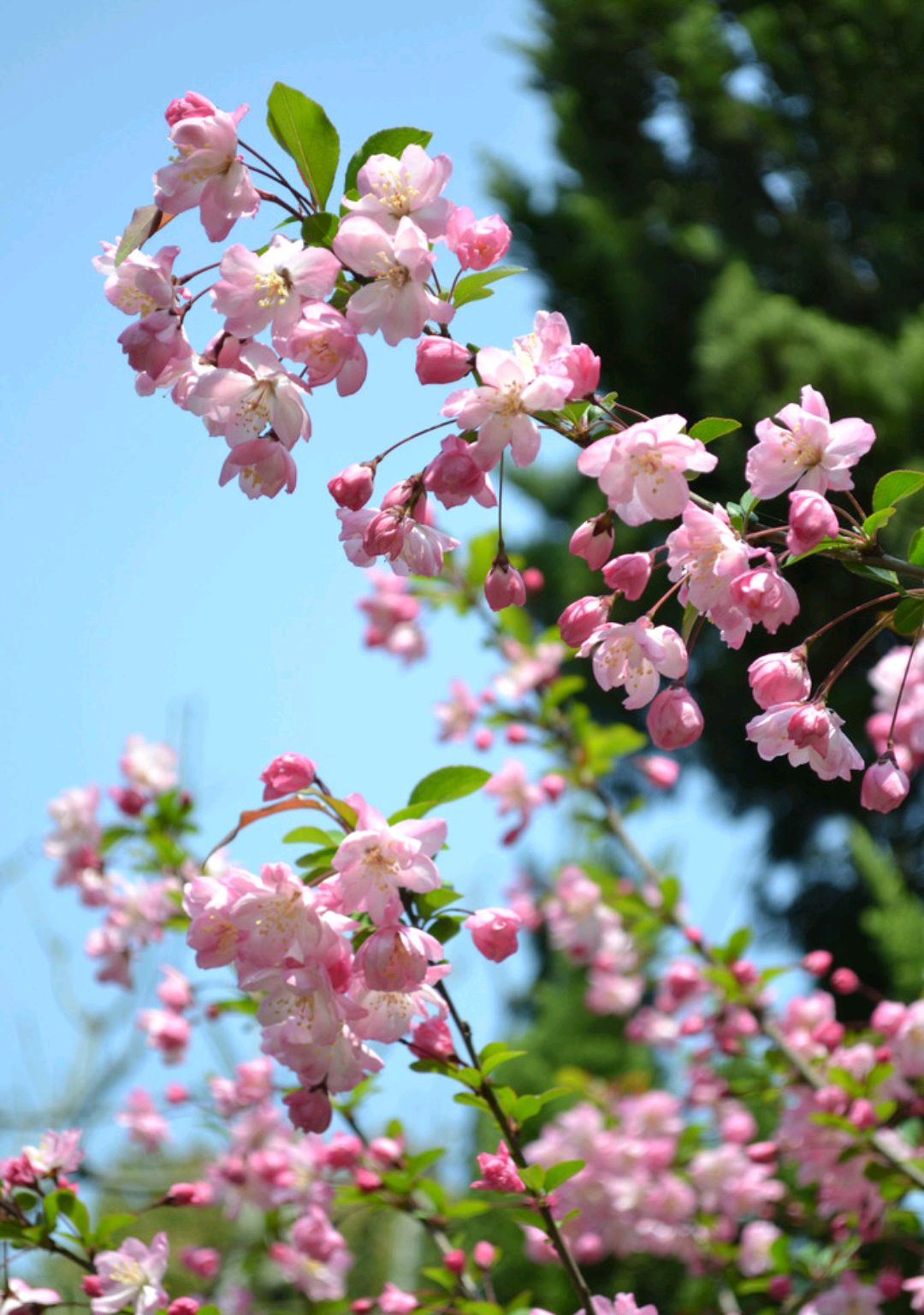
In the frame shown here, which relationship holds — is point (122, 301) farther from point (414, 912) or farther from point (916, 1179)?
point (916, 1179)

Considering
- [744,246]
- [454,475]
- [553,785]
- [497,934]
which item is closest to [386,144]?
[454,475]

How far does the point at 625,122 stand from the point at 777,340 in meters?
2.30

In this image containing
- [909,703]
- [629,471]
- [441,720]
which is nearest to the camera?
[629,471]

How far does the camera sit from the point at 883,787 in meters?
1.00

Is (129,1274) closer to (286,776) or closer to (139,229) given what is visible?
(286,776)

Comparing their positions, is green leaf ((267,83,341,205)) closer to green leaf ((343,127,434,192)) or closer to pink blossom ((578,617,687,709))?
green leaf ((343,127,434,192))

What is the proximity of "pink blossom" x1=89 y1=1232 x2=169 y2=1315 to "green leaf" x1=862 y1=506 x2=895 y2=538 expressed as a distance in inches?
37.7

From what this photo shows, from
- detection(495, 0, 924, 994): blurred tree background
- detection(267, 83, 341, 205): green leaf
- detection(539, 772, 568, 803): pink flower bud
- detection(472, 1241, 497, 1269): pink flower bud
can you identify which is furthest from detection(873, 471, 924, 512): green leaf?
detection(495, 0, 924, 994): blurred tree background

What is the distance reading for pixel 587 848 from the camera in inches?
245

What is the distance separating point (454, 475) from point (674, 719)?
267 millimetres

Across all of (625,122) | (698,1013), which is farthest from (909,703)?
(625,122)

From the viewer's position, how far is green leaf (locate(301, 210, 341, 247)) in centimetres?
94

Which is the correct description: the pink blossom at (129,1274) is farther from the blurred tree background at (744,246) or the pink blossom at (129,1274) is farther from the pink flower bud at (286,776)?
the blurred tree background at (744,246)

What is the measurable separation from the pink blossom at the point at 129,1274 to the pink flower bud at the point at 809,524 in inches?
36.3
